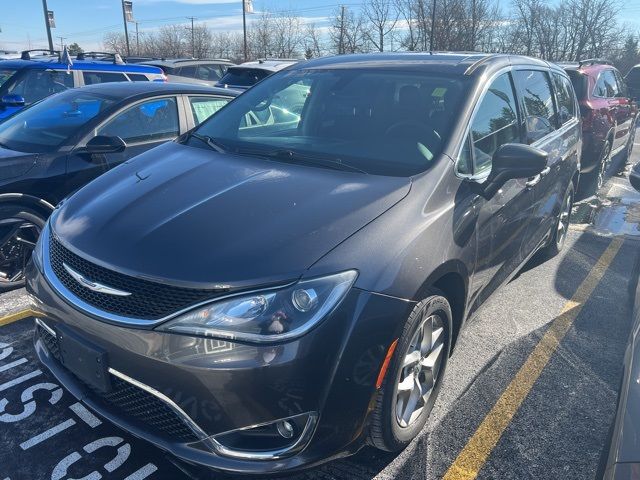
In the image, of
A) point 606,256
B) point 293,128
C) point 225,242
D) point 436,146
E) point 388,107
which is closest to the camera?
point 225,242

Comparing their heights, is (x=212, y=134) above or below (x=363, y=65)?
below

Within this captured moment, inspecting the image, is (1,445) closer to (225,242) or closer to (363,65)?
(225,242)

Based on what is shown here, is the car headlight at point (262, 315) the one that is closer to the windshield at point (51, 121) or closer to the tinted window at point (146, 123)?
the windshield at point (51, 121)

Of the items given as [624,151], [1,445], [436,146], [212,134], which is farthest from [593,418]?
[624,151]

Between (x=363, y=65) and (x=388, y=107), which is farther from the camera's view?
(x=363, y=65)

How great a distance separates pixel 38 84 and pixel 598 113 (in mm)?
7809

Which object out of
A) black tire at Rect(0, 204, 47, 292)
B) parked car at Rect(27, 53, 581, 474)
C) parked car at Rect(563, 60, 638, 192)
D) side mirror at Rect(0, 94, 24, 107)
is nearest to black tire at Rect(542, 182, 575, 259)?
parked car at Rect(27, 53, 581, 474)

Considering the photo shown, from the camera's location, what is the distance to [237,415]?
1930mm

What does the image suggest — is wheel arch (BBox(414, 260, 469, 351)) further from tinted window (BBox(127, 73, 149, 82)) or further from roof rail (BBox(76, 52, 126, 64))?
roof rail (BBox(76, 52, 126, 64))

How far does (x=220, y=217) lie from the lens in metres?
2.32

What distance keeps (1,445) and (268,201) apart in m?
1.68

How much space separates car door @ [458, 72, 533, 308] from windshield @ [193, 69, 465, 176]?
0.22 metres

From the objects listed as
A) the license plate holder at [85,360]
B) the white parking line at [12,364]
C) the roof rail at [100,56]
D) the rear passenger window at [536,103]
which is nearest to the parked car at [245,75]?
the roof rail at [100,56]

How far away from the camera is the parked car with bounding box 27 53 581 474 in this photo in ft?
6.37
